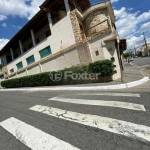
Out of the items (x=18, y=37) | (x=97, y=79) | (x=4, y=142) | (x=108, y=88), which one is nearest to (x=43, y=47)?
(x=18, y=37)

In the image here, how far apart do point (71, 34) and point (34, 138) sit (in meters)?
12.5

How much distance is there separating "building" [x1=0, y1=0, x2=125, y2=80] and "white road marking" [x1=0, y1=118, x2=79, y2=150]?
8.58m

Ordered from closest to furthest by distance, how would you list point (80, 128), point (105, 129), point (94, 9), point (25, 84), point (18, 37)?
1. point (105, 129)
2. point (80, 128)
3. point (94, 9)
4. point (25, 84)
5. point (18, 37)

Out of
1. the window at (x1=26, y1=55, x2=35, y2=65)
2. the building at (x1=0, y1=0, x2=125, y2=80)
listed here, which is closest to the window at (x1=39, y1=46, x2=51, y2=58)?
the building at (x1=0, y1=0, x2=125, y2=80)

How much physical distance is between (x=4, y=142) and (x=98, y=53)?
34.4ft

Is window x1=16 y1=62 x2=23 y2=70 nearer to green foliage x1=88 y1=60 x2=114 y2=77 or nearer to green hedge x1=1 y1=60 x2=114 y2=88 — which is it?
green hedge x1=1 y1=60 x2=114 y2=88

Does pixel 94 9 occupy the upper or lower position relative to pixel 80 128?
upper

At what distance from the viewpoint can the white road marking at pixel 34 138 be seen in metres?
2.90

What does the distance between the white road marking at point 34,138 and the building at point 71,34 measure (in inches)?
338

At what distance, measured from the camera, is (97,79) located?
10.6 meters

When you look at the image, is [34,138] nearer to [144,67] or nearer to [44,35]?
[44,35]

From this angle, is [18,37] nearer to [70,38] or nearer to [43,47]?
[43,47]

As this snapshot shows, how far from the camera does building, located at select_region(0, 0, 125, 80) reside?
12.4 m

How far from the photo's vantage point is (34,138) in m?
3.34
